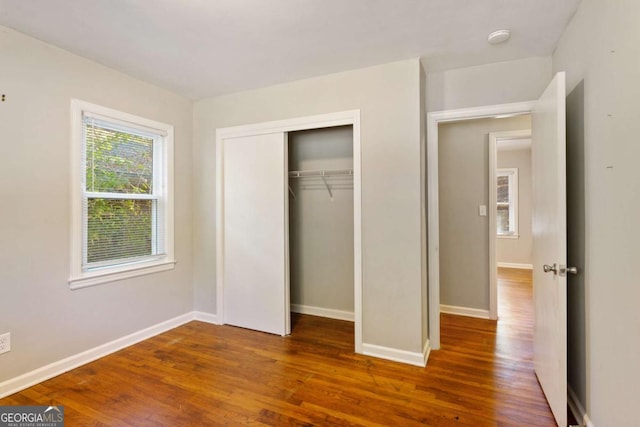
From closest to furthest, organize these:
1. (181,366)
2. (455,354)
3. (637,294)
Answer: (637,294) → (181,366) → (455,354)

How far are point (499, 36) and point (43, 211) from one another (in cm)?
353

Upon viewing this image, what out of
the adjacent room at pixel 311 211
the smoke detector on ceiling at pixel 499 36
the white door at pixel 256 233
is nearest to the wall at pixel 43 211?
the adjacent room at pixel 311 211

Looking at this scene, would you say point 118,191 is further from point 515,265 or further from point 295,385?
point 515,265

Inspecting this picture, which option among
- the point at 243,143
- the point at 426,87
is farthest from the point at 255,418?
the point at 426,87

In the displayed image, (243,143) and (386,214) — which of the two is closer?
(386,214)

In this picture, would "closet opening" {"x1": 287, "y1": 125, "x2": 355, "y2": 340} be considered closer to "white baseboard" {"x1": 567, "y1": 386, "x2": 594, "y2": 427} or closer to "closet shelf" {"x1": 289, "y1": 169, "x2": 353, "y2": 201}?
"closet shelf" {"x1": 289, "y1": 169, "x2": 353, "y2": 201}

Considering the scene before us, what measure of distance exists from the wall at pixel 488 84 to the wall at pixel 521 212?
15.6 feet

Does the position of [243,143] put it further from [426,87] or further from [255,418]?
[255,418]

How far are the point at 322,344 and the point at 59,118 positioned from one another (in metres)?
2.87

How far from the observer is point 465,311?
12.5ft

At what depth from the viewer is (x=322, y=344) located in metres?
2.99

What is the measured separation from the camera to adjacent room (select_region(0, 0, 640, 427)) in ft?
6.10

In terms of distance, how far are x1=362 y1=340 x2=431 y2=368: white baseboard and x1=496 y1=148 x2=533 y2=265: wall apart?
4898 mm

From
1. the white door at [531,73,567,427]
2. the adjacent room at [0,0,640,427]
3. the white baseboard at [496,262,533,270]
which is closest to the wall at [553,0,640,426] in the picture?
the adjacent room at [0,0,640,427]
